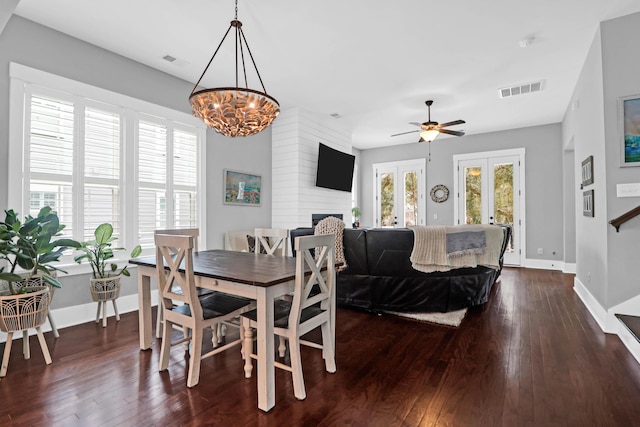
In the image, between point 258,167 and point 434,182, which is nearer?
point 258,167

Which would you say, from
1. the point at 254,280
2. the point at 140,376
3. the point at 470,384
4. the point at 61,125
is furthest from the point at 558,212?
the point at 61,125

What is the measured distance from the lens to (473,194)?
717 centimetres

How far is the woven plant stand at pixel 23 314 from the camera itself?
7.36ft

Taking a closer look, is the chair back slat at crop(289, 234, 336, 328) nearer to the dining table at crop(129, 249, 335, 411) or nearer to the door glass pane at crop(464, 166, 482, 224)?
the dining table at crop(129, 249, 335, 411)

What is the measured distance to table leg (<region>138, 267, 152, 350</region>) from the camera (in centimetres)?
258

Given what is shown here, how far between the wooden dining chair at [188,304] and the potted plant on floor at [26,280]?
933 mm

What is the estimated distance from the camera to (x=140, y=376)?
7.15 feet

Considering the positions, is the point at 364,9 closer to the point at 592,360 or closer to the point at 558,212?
the point at 592,360

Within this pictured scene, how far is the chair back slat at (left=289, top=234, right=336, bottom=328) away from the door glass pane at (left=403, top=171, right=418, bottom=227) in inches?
244

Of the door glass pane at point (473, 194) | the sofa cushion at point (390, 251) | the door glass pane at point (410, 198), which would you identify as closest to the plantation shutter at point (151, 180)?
the sofa cushion at point (390, 251)

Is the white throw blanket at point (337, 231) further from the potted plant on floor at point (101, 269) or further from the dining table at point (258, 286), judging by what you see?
the potted plant on floor at point (101, 269)

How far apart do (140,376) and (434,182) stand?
23.2 feet

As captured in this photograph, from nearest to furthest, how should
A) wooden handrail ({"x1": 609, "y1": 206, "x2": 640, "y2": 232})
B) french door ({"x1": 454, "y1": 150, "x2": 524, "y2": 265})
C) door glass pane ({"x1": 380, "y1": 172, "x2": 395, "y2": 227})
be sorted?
wooden handrail ({"x1": 609, "y1": 206, "x2": 640, "y2": 232}), french door ({"x1": 454, "y1": 150, "x2": 524, "y2": 265}), door glass pane ({"x1": 380, "y1": 172, "x2": 395, "y2": 227})

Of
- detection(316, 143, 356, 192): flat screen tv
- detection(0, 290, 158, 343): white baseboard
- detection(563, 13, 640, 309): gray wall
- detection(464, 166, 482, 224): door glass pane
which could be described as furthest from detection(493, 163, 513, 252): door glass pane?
detection(0, 290, 158, 343): white baseboard
